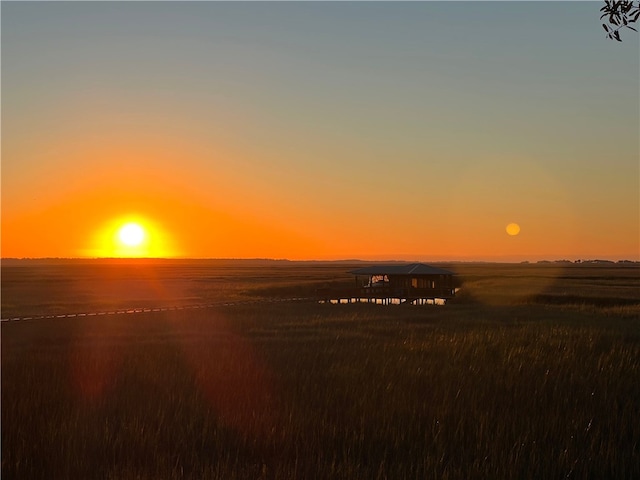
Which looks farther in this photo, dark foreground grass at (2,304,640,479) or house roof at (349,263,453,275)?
house roof at (349,263,453,275)

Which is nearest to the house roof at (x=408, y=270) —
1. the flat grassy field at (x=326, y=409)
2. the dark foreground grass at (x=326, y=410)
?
the flat grassy field at (x=326, y=409)

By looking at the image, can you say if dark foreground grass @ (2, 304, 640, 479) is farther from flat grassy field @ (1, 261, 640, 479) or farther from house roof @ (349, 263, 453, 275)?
house roof @ (349, 263, 453, 275)

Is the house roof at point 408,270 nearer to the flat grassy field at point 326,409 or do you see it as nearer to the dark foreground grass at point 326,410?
the flat grassy field at point 326,409

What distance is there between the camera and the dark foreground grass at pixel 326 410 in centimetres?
671

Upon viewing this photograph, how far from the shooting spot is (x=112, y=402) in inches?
373

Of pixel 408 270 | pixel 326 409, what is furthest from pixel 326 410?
pixel 408 270

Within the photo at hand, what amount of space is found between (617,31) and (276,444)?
7783 mm

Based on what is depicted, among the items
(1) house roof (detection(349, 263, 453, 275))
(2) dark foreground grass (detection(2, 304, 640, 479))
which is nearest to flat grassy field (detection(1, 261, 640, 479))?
(2) dark foreground grass (detection(2, 304, 640, 479))

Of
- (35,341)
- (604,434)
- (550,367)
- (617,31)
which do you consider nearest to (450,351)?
(550,367)

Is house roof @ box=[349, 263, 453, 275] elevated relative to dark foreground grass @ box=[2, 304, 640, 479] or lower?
elevated

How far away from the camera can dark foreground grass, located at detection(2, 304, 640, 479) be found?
671 centimetres

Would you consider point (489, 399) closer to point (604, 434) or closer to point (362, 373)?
point (604, 434)

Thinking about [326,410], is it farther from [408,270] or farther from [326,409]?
[408,270]

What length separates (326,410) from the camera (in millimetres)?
8766
